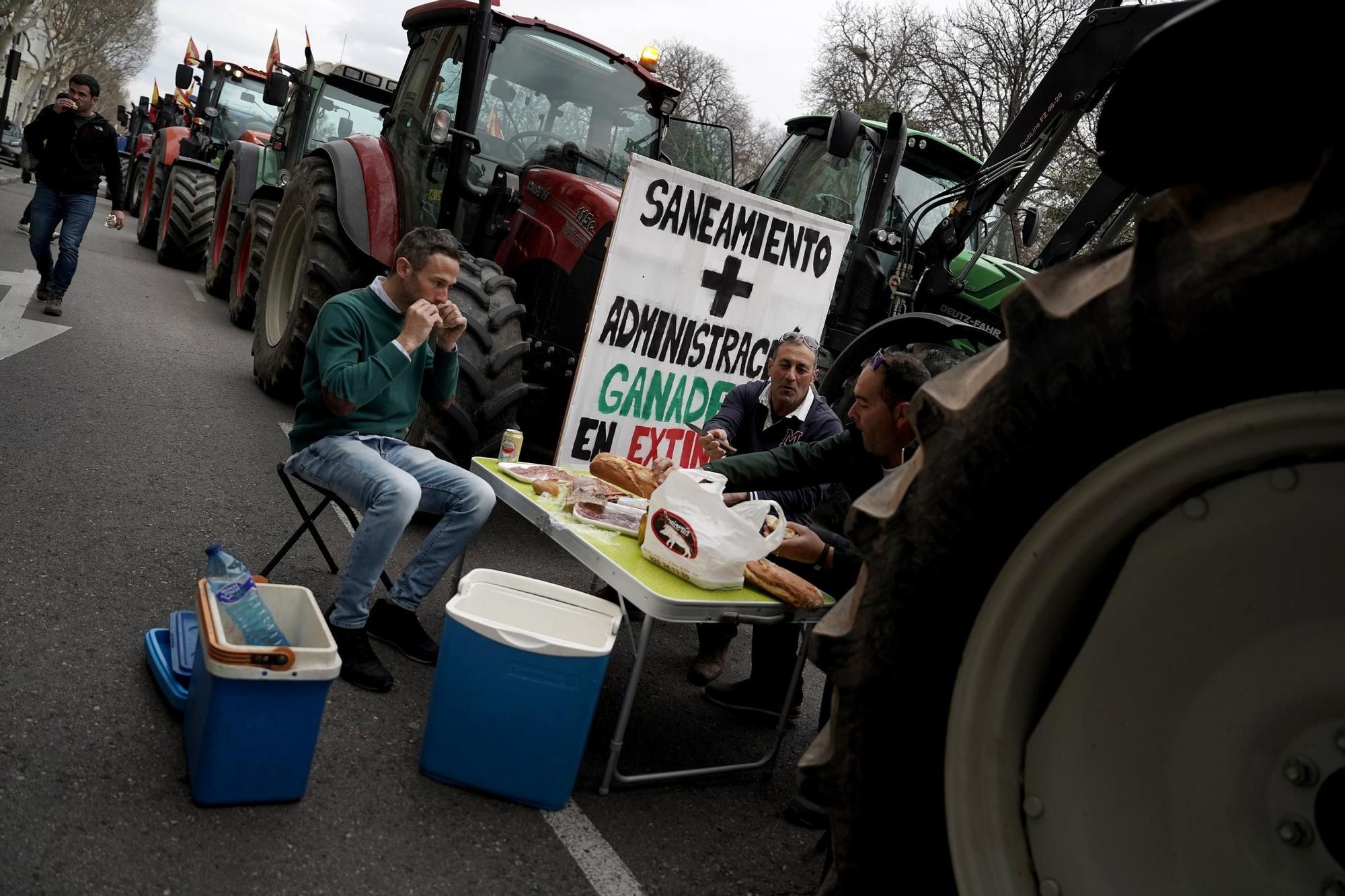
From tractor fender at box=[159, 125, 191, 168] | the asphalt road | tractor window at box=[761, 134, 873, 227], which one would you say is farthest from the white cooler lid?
tractor fender at box=[159, 125, 191, 168]

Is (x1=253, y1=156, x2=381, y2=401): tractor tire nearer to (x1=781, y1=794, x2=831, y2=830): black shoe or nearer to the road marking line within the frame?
the road marking line

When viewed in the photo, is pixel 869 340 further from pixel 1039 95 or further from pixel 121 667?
pixel 121 667

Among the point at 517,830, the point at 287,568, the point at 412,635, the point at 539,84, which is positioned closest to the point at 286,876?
the point at 517,830

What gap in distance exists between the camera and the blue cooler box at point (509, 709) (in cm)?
283

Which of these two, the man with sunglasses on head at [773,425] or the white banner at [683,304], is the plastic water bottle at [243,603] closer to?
the man with sunglasses on head at [773,425]

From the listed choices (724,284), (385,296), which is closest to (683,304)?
(724,284)

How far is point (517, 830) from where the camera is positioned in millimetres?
2820

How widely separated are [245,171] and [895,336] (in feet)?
26.7

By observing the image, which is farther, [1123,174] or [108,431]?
[108,431]

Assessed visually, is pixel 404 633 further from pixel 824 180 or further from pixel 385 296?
pixel 824 180

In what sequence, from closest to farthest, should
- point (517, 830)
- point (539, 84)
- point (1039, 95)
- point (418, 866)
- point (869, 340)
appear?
point (418, 866) → point (517, 830) → point (869, 340) → point (539, 84) → point (1039, 95)

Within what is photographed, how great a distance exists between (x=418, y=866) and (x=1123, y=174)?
83.0 inches

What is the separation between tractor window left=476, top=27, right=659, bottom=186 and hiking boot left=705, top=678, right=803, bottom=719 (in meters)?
3.70

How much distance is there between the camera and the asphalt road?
243 centimetres
